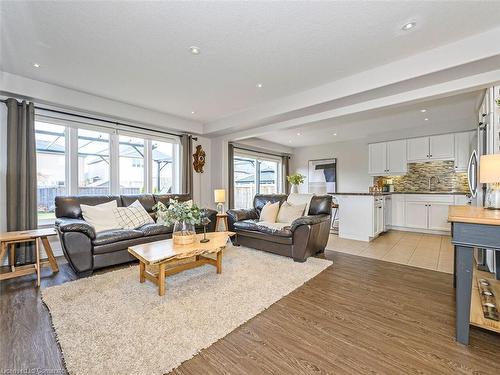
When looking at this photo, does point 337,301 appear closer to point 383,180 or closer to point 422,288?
point 422,288

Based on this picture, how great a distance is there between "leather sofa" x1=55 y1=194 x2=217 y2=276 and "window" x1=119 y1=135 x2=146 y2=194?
0.75 metres

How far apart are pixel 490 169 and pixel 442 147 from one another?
14.2 feet

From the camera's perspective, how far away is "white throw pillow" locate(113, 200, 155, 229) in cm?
348

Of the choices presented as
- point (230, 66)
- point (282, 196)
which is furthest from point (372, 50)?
point (282, 196)

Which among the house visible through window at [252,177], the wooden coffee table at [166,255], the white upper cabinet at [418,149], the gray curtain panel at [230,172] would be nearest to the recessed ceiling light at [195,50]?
the wooden coffee table at [166,255]

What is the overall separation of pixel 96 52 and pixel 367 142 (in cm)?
656

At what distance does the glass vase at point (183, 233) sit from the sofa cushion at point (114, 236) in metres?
0.85

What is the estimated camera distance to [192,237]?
2.68 m

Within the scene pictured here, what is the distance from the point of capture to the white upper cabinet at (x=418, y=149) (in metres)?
5.45

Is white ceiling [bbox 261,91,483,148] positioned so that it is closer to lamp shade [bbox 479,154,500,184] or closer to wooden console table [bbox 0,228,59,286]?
lamp shade [bbox 479,154,500,184]

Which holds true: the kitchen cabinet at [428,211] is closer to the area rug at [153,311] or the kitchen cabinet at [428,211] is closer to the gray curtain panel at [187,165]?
the area rug at [153,311]

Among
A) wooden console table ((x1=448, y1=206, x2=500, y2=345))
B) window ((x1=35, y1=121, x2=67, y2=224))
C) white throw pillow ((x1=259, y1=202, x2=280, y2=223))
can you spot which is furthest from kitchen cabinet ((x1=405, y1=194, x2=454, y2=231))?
window ((x1=35, y1=121, x2=67, y2=224))

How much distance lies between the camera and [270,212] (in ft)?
13.1

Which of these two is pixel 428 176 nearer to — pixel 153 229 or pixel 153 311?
pixel 153 229
